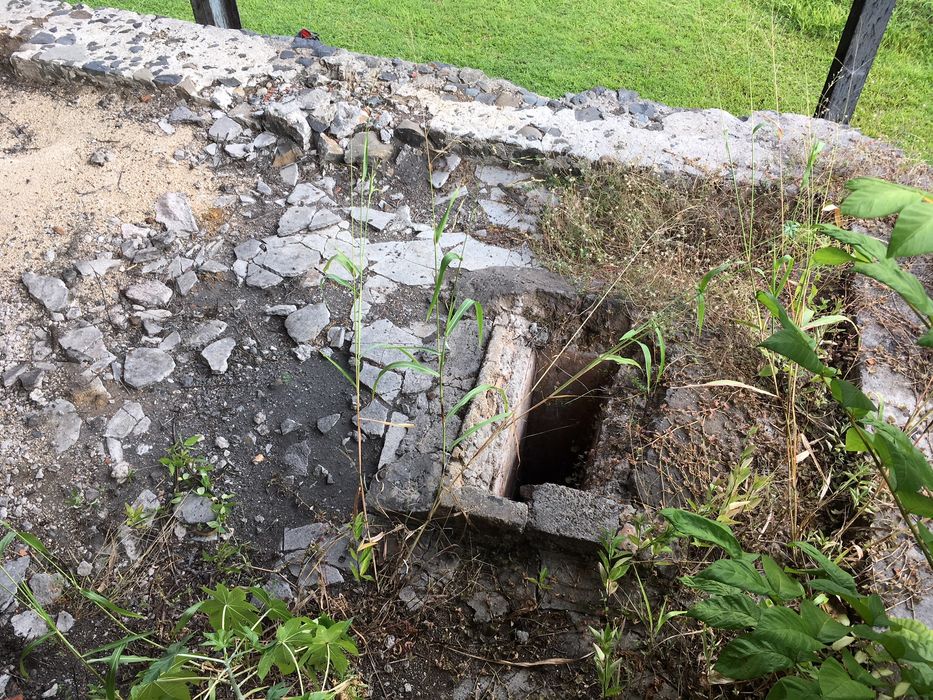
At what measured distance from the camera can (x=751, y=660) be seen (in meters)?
1.48

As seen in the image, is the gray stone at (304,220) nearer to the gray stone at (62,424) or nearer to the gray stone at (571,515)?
the gray stone at (62,424)

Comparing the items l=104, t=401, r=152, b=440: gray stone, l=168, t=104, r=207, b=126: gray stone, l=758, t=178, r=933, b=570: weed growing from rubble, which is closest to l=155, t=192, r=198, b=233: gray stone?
l=168, t=104, r=207, b=126: gray stone

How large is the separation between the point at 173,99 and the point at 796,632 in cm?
428

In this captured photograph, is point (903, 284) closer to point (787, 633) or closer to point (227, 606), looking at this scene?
point (787, 633)

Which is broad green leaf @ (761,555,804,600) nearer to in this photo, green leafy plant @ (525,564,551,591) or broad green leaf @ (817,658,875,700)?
broad green leaf @ (817,658,875,700)

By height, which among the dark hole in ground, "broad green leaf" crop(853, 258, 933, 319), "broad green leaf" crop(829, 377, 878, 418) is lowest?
the dark hole in ground

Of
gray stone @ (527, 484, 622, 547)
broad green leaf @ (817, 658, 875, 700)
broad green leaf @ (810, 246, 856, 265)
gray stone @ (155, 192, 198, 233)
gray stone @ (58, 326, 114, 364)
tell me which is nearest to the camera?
broad green leaf @ (817, 658, 875, 700)

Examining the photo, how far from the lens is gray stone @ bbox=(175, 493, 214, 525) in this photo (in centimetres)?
250

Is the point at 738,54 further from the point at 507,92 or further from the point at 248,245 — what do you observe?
the point at 248,245

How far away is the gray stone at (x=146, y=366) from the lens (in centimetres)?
290

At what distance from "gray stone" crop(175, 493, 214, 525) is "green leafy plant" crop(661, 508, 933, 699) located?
1671 millimetres

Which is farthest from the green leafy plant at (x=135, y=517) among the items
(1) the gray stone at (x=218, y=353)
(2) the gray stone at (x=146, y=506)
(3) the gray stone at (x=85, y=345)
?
(3) the gray stone at (x=85, y=345)

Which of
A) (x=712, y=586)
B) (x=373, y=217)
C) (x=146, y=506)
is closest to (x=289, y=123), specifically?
(x=373, y=217)

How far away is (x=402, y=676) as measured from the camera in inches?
85.5
